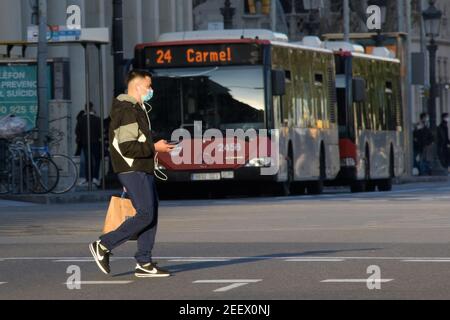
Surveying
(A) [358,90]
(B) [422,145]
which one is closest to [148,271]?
(A) [358,90]

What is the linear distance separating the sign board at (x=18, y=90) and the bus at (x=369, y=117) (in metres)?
8.74

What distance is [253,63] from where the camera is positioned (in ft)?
124

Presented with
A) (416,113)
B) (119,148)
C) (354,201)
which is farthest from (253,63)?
(416,113)

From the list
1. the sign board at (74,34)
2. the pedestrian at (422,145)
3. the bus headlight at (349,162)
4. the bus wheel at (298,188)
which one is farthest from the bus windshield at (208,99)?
the pedestrian at (422,145)

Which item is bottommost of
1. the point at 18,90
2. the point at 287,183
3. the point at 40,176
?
the point at 287,183

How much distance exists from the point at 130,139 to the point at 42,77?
20.3 meters

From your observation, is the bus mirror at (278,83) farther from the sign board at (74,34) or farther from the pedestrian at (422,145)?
the pedestrian at (422,145)

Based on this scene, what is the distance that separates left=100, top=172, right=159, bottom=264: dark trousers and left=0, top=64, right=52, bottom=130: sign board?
2109cm

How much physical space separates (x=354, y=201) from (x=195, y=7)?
67275mm

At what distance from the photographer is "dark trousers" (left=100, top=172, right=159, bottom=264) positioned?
16516 millimetres

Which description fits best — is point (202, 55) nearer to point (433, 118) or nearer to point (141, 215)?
point (141, 215)

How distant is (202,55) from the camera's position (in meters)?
37.7

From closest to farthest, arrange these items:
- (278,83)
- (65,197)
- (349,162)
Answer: (65,197) → (278,83) → (349,162)

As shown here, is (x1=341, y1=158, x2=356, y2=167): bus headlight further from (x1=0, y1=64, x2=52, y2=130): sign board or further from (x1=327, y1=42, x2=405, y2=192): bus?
(x1=0, y1=64, x2=52, y2=130): sign board
